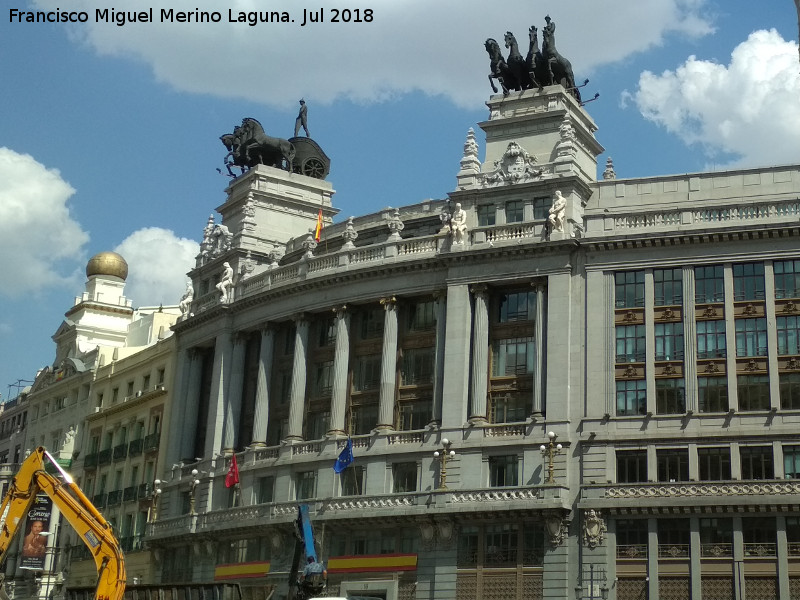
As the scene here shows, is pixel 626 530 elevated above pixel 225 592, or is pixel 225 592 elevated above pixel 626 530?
pixel 626 530

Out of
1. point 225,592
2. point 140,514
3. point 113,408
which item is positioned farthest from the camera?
point 113,408

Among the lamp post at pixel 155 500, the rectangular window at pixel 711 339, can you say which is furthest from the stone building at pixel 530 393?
the lamp post at pixel 155 500

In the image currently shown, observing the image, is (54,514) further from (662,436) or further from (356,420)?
(662,436)

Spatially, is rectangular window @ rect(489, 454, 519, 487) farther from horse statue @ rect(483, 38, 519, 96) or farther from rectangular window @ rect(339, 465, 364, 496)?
horse statue @ rect(483, 38, 519, 96)

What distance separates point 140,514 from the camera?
106m

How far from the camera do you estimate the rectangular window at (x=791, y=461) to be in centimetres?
7256

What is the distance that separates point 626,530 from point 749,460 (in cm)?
811

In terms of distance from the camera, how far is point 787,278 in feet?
250

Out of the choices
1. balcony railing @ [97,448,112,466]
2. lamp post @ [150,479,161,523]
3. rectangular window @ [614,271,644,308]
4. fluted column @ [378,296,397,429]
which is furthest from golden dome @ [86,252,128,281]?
rectangular window @ [614,271,644,308]

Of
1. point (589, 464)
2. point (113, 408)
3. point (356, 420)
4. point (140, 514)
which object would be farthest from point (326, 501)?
point (113, 408)

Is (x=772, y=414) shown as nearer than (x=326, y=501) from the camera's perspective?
Yes

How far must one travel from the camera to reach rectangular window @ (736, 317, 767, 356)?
2977 inches

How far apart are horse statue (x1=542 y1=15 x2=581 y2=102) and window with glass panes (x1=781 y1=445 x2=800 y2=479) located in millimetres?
30194

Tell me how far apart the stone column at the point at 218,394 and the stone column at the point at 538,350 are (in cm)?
2736
